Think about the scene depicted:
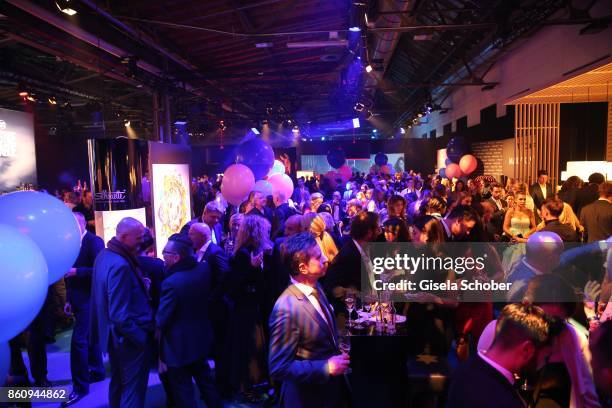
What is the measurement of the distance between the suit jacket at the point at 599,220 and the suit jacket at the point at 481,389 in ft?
14.2

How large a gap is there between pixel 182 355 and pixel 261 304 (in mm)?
847

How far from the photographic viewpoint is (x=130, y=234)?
110 inches

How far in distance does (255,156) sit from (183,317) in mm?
Result: 4516

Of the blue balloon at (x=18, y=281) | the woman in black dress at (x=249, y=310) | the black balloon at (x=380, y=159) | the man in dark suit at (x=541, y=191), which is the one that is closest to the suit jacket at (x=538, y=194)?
the man in dark suit at (x=541, y=191)

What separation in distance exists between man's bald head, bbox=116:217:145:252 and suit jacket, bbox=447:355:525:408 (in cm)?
214

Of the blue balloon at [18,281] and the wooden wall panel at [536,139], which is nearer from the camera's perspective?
the blue balloon at [18,281]

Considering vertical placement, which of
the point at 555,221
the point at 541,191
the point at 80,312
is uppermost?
the point at 541,191

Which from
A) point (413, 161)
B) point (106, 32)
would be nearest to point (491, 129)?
point (413, 161)

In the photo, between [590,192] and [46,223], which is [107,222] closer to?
[46,223]

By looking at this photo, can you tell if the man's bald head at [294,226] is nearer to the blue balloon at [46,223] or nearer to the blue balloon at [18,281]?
the blue balloon at [46,223]

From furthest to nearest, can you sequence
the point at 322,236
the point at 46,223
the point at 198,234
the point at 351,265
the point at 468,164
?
the point at 468,164 < the point at 322,236 < the point at 198,234 < the point at 351,265 < the point at 46,223

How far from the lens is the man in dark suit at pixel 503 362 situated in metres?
1.41

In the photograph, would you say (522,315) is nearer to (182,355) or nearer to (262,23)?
(182,355)

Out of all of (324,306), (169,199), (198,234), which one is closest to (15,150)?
(169,199)
